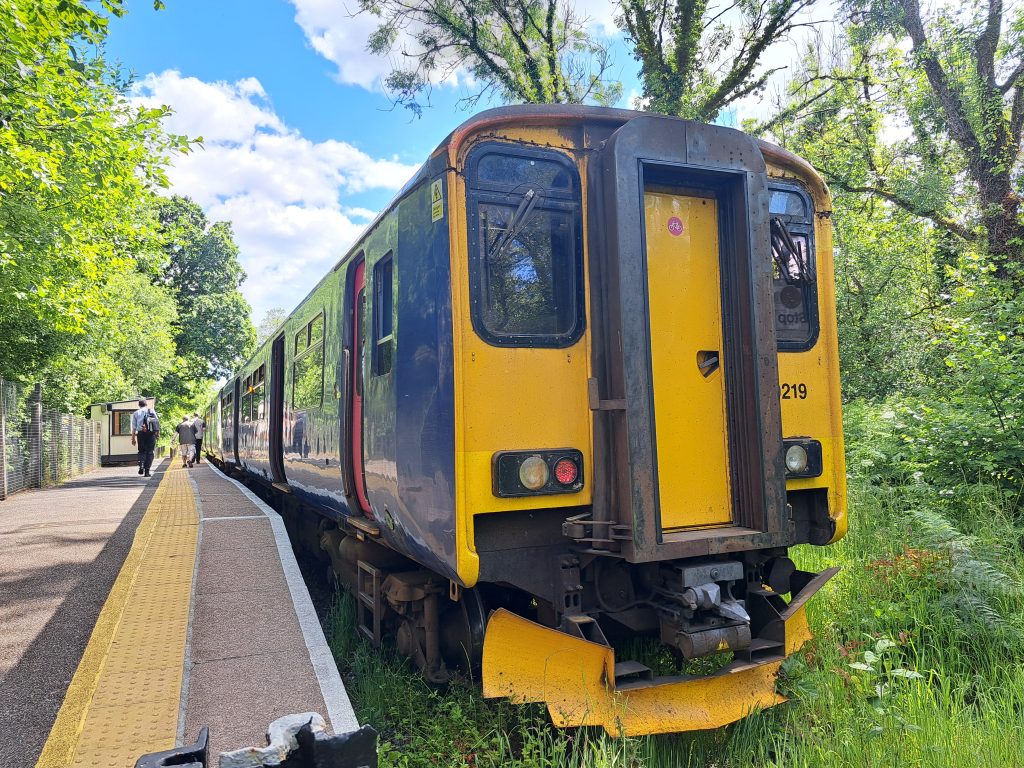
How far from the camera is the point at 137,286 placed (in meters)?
25.6

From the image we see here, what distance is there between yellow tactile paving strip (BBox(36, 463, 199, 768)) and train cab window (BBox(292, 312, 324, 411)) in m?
1.68

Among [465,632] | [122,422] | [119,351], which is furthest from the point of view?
[122,422]

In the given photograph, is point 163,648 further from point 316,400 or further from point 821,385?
point 821,385

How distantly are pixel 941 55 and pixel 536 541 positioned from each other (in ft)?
40.3

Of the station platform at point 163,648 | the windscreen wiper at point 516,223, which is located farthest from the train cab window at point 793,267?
the station platform at point 163,648

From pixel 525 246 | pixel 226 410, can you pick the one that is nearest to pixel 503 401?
pixel 525 246

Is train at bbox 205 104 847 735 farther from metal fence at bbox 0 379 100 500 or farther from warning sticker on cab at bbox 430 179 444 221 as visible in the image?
metal fence at bbox 0 379 100 500

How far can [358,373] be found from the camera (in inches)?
198

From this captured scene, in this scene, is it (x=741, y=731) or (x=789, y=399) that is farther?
(x=789, y=399)

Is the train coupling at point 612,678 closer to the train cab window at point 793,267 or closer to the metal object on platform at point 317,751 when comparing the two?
the train cab window at point 793,267

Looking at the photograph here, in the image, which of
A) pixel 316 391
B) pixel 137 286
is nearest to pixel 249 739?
pixel 316 391

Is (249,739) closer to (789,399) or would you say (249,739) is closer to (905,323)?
(789,399)

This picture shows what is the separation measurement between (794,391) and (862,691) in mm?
1596

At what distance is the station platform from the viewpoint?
296 cm
